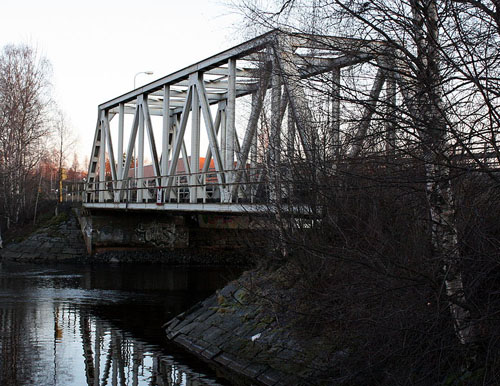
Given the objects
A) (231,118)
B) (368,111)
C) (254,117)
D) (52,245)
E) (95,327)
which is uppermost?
(231,118)

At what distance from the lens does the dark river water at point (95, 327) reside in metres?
13.3

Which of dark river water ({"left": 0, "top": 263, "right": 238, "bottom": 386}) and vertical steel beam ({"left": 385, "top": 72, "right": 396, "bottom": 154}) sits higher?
vertical steel beam ({"left": 385, "top": 72, "right": 396, "bottom": 154})

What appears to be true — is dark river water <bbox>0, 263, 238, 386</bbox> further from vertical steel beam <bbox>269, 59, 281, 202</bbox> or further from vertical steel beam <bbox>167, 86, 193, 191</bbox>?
vertical steel beam <bbox>167, 86, 193, 191</bbox>

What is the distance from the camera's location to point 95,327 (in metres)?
18.5

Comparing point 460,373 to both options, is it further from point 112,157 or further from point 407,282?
point 112,157

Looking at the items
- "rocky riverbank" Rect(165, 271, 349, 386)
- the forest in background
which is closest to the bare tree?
the forest in background

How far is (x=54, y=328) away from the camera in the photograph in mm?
18094

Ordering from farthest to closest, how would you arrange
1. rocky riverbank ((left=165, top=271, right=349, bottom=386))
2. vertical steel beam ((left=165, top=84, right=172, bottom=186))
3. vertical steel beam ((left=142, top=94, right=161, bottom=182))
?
vertical steel beam ((left=142, top=94, right=161, bottom=182)), vertical steel beam ((left=165, top=84, right=172, bottom=186)), rocky riverbank ((left=165, top=271, right=349, bottom=386))

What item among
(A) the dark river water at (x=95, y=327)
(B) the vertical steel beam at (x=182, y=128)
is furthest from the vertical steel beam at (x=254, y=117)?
(B) the vertical steel beam at (x=182, y=128)

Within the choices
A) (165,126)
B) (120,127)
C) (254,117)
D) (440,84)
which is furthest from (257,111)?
(120,127)

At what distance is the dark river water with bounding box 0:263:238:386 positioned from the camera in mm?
13289

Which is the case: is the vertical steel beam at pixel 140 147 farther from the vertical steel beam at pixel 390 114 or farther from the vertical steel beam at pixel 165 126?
the vertical steel beam at pixel 390 114

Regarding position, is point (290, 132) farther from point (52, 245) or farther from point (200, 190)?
point (52, 245)

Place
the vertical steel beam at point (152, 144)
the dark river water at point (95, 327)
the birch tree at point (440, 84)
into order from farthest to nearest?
the vertical steel beam at point (152, 144)
the dark river water at point (95, 327)
the birch tree at point (440, 84)
